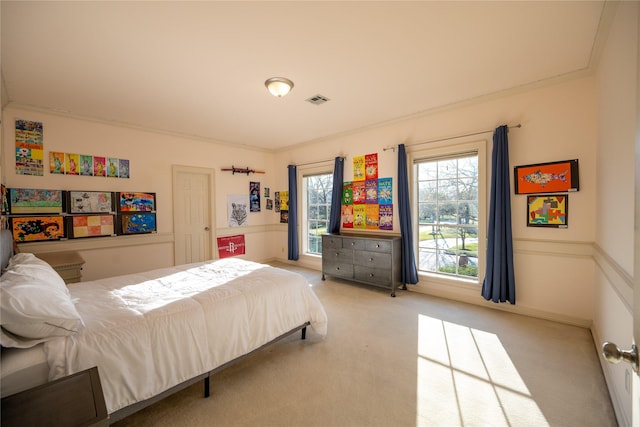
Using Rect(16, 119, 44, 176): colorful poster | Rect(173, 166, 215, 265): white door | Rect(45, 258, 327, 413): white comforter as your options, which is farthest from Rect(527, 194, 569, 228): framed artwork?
Rect(16, 119, 44, 176): colorful poster

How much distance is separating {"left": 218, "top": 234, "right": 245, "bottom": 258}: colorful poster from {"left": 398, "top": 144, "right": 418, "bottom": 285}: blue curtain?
3302mm

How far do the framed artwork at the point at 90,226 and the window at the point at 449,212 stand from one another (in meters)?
4.59

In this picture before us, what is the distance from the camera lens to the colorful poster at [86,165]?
3727 mm

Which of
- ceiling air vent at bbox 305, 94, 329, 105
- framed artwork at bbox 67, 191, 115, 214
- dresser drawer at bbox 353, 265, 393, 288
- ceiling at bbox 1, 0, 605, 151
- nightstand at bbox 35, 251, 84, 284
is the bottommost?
dresser drawer at bbox 353, 265, 393, 288

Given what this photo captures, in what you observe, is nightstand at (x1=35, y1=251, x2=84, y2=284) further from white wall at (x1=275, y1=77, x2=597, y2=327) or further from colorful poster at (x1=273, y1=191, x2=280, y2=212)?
white wall at (x1=275, y1=77, x2=597, y2=327)

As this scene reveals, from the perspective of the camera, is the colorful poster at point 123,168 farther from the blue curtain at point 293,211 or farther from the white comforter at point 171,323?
the blue curtain at point 293,211

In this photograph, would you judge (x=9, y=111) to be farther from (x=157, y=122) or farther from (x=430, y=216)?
(x=430, y=216)

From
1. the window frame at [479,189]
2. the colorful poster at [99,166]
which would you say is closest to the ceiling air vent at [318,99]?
the window frame at [479,189]

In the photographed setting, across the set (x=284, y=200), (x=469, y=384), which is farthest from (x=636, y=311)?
(x=284, y=200)

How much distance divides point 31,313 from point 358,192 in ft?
13.2

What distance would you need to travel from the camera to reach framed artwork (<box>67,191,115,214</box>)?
365 centimetres

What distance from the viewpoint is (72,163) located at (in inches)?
144

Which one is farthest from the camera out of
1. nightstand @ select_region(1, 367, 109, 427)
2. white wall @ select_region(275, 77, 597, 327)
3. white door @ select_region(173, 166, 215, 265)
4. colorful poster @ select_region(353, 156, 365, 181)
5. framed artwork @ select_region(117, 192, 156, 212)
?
white door @ select_region(173, 166, 215, 265)

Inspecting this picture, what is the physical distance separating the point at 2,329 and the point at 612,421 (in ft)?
11.1
